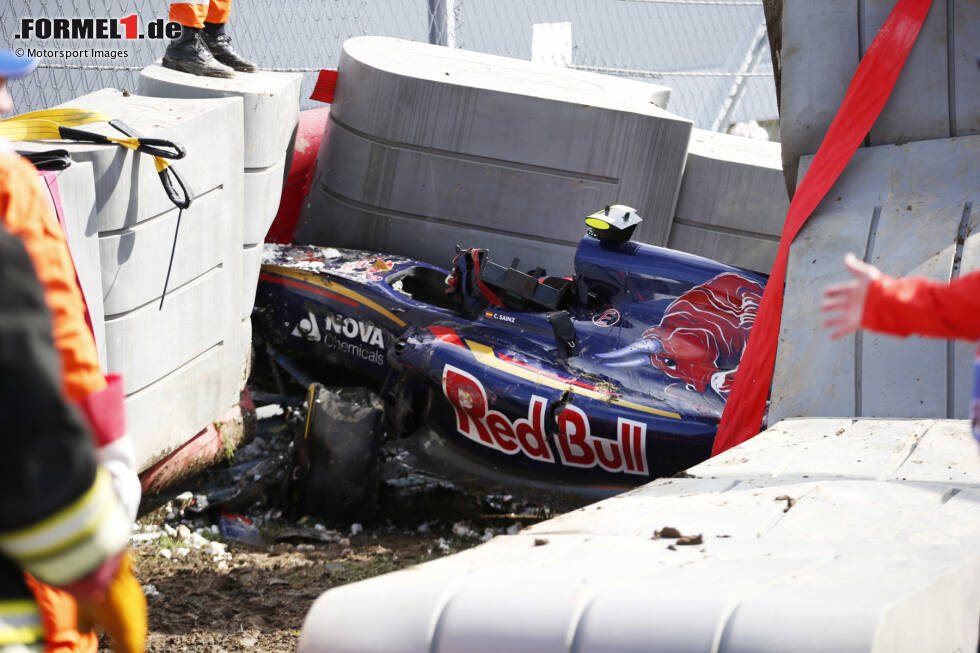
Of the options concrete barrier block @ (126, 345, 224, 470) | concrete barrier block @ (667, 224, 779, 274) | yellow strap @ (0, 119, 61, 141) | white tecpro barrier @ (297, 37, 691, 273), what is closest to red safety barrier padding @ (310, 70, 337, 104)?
white tecpro barrier @ (297, 37, 691, 273)

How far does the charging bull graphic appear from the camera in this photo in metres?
4.66

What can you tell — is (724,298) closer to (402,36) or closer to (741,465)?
(741,465)

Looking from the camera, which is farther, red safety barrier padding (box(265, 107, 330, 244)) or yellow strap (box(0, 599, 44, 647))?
red safety barrier padding (box(265, 107, 330, 244))

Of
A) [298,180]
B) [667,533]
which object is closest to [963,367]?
[667,533]

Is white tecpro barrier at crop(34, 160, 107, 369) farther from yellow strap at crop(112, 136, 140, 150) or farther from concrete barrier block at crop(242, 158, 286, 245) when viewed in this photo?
concrete barrier block at crop(242, 158, 286, 245)

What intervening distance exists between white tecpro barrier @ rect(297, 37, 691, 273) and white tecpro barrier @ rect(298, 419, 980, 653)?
136 inches

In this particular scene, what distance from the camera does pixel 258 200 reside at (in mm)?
4938

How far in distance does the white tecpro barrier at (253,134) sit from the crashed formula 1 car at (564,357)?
0.53m

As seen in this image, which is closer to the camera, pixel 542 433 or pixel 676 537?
pixel 676 537

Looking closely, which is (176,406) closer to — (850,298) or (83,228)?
(83,228)

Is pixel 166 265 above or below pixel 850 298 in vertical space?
below

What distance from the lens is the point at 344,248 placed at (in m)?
6.30

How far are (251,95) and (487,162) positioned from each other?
1793 mm

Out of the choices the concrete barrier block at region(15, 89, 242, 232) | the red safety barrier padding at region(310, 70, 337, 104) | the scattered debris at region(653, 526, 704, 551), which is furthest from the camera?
the red safety barrier padding at region(310, 70, 337, 104)
